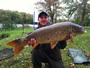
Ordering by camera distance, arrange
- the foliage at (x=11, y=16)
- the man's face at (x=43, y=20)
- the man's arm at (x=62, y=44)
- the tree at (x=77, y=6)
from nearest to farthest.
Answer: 1. the man's arm at (x=62, y=44)
2. the man's face at (x=43, y=20)
3. the foliage at (x=11, y=16)
4. the tree at (x=77, y=6)

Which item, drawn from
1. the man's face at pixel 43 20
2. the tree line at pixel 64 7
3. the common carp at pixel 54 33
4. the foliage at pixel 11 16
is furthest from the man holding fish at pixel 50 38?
the tree line at pixel 64 7

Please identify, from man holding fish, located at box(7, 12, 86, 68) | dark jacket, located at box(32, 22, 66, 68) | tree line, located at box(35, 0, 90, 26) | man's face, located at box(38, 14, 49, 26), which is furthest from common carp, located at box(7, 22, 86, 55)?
tree line, located at box(35, 0, 90, 26)

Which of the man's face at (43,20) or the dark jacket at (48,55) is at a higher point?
the man's face at (43,20)

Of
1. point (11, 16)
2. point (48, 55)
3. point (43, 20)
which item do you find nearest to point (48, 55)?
point (48, 55)

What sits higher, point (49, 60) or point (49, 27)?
point (49, 27)

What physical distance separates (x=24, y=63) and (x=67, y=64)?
1.40m

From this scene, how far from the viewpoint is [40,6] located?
1927cm

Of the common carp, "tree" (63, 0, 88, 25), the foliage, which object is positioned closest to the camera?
the common carp

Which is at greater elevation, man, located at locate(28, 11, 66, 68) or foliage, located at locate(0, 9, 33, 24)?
foliage, located at locate(0, 9, 33, 24)

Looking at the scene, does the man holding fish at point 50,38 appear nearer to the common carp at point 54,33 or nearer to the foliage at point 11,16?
the common carp at point 54,33

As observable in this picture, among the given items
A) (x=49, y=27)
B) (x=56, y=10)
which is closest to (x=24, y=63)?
(x=49, y=27)

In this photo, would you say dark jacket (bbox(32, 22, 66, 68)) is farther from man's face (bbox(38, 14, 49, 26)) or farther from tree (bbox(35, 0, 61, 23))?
tree (bbox(35, 0, 61, 23))

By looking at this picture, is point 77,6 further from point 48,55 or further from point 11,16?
point 48,55

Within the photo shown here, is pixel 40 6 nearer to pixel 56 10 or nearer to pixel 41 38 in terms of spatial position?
pixel 56 10
